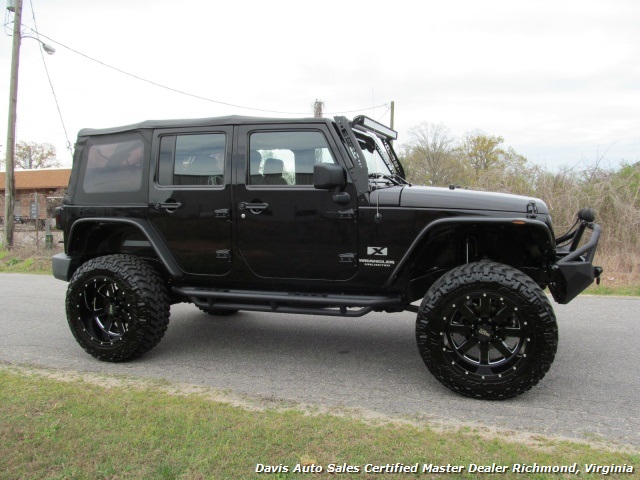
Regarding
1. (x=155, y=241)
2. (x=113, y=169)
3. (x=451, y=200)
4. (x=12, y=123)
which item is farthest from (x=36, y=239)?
(x=451, y=200)

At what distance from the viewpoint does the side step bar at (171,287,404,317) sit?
12.4 feet

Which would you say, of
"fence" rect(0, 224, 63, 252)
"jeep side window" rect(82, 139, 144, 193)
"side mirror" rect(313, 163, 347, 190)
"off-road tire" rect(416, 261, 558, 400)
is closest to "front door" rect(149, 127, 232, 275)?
"jeep side window" rect(82, 139, 144, 193)

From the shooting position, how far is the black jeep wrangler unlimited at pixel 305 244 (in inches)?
134

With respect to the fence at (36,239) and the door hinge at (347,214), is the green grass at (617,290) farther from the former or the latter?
the fence at (36,239)

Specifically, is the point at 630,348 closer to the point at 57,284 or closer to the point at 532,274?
the point at 532,274

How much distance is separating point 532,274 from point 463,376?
106 centimetres

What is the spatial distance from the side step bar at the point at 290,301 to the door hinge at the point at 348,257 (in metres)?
0.29

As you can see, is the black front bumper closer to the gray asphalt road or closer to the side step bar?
the gray asphalt road

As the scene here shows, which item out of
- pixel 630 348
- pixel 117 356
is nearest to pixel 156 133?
pixel 117 356

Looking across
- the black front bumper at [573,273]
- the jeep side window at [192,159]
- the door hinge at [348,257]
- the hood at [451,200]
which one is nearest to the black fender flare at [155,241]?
the jeep side window at [192,159]

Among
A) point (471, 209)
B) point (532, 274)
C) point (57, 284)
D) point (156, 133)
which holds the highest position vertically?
point (156, 133)

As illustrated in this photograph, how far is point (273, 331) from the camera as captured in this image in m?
5.21

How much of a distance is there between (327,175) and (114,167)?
7.20ft

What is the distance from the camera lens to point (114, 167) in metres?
4.49
